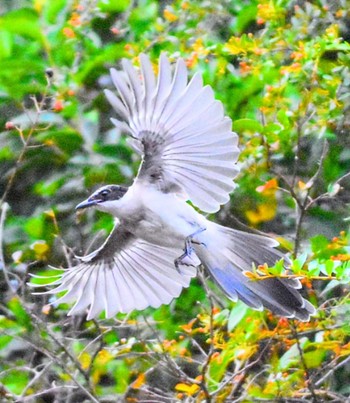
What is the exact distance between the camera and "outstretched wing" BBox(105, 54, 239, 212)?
3230mm

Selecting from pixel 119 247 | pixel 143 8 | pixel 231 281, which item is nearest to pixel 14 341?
pixel 119 247

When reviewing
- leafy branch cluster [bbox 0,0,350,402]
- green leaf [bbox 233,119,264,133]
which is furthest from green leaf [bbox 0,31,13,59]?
green leaf [bbox 233,119,264,133]

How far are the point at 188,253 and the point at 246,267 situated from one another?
1.18 ft

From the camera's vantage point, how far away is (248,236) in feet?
12.3

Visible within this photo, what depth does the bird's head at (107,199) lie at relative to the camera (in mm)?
3521

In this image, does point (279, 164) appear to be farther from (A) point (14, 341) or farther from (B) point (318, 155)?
(A) point (14, 341)

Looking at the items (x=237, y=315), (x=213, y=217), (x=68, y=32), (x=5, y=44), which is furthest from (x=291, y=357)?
(x=5, y=44)

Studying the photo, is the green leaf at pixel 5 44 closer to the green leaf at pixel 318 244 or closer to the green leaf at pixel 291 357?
the green leaf at pixel 318 244

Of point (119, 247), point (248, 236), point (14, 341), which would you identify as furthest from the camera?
point (14, 341)

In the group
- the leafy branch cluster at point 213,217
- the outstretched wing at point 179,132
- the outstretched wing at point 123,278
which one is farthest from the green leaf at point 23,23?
the outstretched wing at point 179,132

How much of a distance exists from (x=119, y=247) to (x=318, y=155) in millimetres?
926

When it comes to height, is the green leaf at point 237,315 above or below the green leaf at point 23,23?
below

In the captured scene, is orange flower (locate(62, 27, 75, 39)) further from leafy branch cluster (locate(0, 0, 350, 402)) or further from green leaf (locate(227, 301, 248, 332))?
green leaf (locate(227, 301, 248, 332))

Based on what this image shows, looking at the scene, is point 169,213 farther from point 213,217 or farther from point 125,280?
point 213,217
